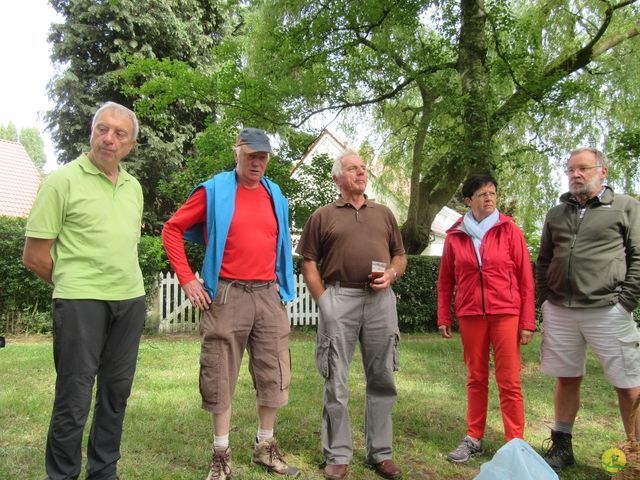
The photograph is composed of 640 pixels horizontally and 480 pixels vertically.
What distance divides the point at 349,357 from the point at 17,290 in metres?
7.51

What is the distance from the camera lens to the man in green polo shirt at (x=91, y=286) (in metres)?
2.62

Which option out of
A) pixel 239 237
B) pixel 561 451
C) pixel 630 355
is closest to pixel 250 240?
pixel 239 237

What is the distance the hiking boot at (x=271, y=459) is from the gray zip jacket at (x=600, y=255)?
2089 mm

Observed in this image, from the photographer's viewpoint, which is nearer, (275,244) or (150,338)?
(275,244)

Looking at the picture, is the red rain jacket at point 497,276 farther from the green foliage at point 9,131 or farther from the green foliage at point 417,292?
the green foliage at point 9,131

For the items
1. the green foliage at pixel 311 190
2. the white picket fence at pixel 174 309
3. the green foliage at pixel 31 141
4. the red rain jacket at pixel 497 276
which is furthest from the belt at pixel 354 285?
the green foliage at pixel 31 141

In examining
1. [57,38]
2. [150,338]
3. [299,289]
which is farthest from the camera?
[57,38]

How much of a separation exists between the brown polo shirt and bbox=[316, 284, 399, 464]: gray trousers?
0.14 meters

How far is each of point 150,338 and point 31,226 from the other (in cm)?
683

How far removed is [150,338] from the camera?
903cm

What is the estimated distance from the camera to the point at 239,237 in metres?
3.24

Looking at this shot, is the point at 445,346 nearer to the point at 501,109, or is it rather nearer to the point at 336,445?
the point at 501,109

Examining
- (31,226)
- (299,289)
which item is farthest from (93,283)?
(299,289)

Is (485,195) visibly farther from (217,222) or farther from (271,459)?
(271,459)
